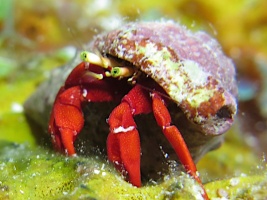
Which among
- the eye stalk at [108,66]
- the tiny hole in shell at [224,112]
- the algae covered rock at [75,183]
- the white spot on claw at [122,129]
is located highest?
the eye stalk at [108,66]

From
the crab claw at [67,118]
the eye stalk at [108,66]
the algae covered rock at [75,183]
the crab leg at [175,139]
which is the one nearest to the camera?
the algae covered rock at [75,183]

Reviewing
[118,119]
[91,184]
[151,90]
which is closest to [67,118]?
[118,119]

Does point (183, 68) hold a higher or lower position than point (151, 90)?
higher

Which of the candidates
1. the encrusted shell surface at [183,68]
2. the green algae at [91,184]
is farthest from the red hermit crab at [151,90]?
the green algae at [91,184]

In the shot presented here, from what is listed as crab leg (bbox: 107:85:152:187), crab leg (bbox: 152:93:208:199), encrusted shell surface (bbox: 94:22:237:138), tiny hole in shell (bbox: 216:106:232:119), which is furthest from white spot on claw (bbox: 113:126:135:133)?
tiny hole in shell (bbox: 216:106:232:119)

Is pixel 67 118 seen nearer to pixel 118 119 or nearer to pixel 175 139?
pixel 118 119

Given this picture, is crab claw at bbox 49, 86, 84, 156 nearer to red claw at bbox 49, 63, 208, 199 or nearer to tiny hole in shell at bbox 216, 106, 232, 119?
red claw at bbox 49, 63, 208, 199

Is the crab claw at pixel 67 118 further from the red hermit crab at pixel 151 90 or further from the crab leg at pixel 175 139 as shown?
the crab leg at pixel 175 139
